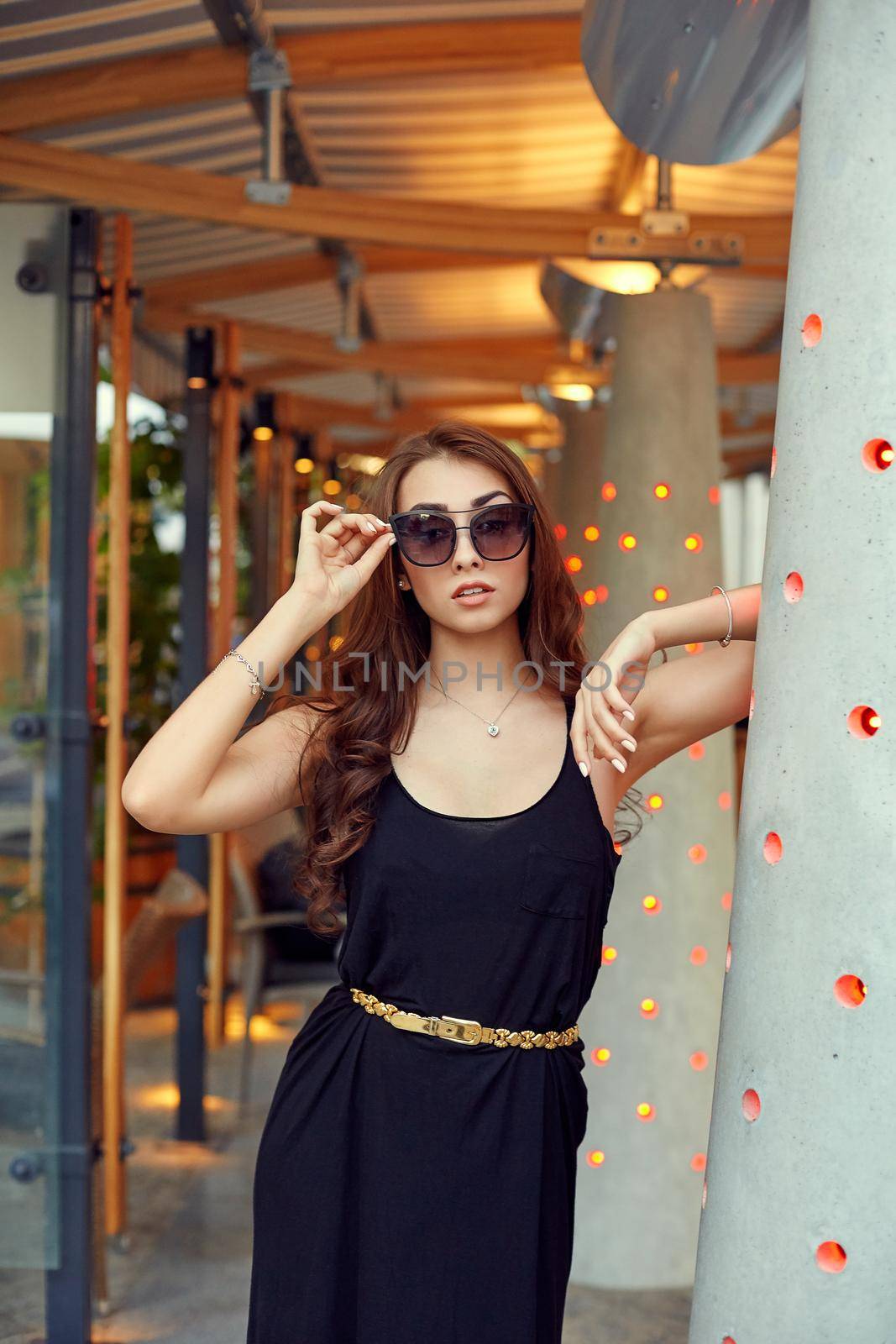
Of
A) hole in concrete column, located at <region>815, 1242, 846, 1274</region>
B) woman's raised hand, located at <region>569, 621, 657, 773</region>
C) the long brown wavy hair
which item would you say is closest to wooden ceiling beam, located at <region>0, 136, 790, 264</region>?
the long brown wavy hair

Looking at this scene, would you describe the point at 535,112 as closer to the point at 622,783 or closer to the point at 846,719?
the point at 622,783

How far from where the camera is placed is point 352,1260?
6.01ft

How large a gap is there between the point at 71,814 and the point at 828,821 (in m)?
2.40

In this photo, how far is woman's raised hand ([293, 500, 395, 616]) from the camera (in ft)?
6.13

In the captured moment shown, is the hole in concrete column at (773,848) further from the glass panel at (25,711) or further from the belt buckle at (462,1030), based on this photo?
the glass panel at (25,711)

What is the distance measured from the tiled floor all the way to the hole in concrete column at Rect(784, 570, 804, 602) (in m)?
2.69

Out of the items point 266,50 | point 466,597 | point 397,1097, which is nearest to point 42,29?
point 266,50

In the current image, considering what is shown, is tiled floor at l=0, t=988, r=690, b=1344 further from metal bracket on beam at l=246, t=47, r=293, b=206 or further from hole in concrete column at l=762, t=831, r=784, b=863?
metal bracket on beam at l=246, t=47, r=293, b=206

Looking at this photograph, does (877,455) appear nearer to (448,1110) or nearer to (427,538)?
(427,538)

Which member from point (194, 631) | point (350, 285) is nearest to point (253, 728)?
point (194, 631)

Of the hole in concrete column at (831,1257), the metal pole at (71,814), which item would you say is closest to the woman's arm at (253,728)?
the hole in concrete column at (831,1257)

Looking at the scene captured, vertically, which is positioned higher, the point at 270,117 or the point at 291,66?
the point at 291,66

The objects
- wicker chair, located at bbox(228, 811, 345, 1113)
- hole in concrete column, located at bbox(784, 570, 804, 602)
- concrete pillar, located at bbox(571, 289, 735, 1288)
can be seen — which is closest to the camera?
hole in concrete column, located at bbox(784, 570, 804, 602)

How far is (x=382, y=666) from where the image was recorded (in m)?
2.00
